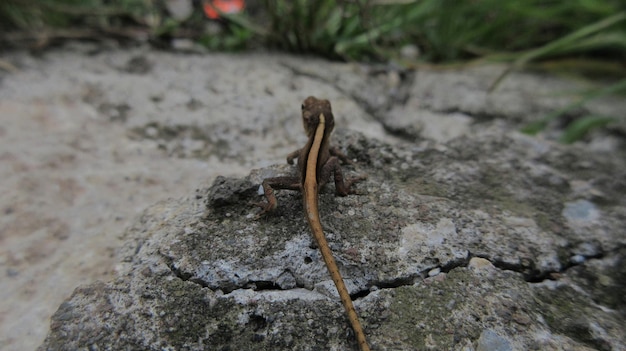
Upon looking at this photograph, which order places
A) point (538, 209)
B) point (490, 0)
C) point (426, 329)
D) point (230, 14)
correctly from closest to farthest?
1. point (426, 329)
2. point (538, 209)
3. point (490, 0)
4. point (230, 14)

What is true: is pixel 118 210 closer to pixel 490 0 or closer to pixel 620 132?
pixel 490 0

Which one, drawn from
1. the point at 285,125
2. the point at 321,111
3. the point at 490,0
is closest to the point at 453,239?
the point at 321,111

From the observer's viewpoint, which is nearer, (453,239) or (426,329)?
(426,329)

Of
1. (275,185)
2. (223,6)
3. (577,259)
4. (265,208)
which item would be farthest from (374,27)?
(577,259)

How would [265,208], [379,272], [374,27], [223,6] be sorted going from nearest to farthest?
[379,272] < [265,208] < [374,27] < [223,6]

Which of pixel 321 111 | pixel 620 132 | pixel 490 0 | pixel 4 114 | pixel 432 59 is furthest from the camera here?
pixel 432 59

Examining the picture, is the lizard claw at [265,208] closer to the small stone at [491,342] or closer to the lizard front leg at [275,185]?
the lizard front leg at [275,185]

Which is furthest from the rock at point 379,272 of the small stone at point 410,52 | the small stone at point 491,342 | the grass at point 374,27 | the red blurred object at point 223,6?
the red blurred object at point 223,6

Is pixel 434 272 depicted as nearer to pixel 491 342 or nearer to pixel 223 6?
pixel 491 342
